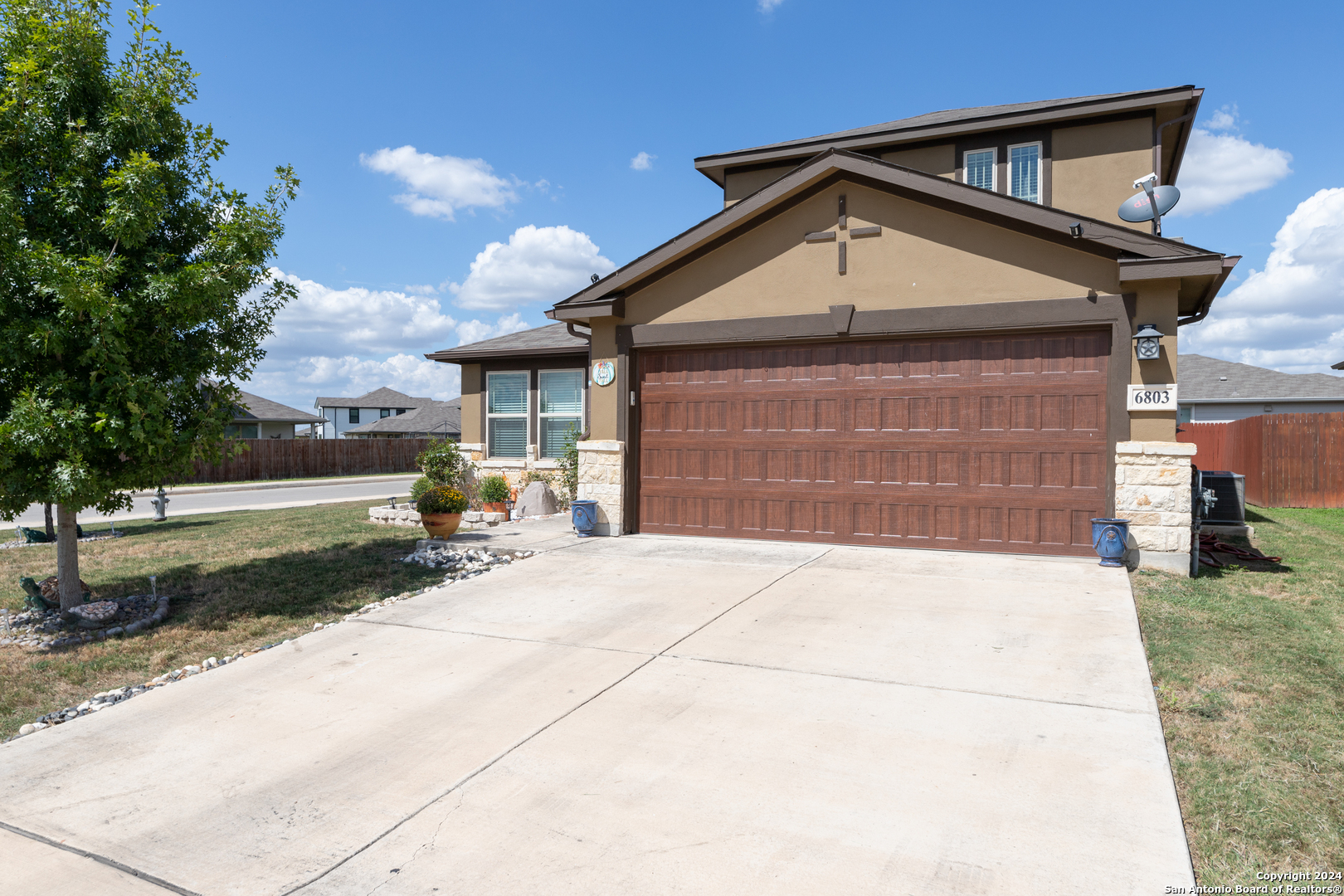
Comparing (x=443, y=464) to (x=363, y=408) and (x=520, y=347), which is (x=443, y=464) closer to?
(x=520, y=347)

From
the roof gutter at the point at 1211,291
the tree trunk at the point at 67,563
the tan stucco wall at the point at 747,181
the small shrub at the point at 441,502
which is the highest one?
the tan stucco wall at the point at 747,181

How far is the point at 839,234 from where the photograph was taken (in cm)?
981

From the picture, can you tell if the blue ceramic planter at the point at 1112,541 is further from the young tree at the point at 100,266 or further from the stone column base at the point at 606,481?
the young tree at the point at 100,266

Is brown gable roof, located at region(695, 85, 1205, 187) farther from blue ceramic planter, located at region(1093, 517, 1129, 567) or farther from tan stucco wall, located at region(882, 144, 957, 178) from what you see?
blue ceramic planter, located at region(1093, 517, 1129, 567)

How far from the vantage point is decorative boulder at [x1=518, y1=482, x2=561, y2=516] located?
14039mm

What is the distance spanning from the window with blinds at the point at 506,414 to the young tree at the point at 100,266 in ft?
23.6

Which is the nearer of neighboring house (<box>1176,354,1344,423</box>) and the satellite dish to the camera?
the satellite dish

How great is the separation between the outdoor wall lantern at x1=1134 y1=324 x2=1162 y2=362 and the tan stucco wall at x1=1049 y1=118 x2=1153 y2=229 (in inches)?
155

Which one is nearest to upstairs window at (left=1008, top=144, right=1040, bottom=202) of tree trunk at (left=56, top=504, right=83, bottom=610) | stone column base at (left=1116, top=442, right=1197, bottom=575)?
stone column base at (left=1116, top=442, right=1197, bottom=575)

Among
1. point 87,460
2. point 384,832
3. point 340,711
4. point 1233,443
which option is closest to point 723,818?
point 384,832

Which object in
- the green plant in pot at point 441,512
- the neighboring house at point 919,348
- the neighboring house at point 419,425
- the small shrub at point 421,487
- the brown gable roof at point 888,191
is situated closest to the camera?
the brown gable roof at point 888,191

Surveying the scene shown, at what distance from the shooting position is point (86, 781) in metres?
4.18

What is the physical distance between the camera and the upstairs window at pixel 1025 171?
11844mm

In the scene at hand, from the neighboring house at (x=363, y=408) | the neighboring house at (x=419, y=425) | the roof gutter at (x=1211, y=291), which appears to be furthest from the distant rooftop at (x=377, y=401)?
the roof gutter at (x=1211, y=291)
